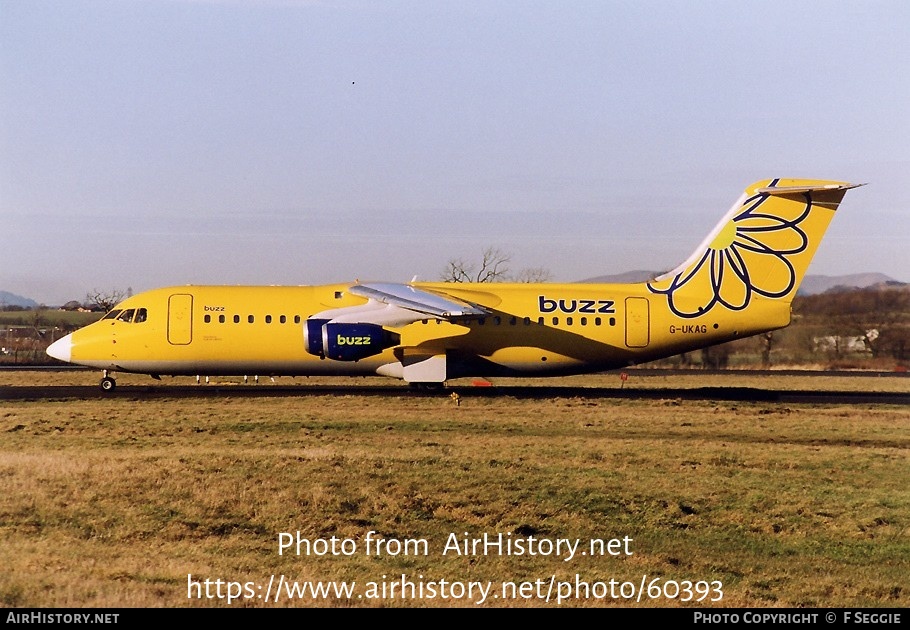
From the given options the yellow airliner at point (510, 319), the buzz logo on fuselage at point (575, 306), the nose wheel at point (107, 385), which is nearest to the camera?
the yellow airliner at point (510, 319)

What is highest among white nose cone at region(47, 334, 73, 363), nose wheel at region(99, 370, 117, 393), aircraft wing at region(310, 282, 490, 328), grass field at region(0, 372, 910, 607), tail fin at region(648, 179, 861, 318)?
tail fin at region(648, 179, 861, 318)

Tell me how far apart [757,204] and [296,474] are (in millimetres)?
19849

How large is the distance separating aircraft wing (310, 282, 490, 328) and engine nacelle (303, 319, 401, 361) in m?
0.48

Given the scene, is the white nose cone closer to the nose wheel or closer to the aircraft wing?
the nose wheel

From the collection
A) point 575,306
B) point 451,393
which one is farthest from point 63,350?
point 575,306

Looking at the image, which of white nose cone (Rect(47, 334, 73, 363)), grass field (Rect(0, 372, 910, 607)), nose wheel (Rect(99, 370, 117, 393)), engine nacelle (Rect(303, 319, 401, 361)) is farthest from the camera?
nose wheel (Rect(99, 370, 117, 393))

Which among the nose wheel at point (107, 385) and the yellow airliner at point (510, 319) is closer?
the yellow airliner at point (510, 319)

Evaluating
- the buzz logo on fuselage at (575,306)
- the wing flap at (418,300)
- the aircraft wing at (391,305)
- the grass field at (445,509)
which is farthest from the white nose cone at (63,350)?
the buzz logo on fuselage at (575,306)

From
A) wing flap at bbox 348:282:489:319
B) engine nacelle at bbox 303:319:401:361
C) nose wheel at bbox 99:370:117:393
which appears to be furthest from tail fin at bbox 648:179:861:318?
nose wheel at bbox 99:370:117:393

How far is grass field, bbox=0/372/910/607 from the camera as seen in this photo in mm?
11992

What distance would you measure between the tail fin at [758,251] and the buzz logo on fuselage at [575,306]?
2072 millimetres

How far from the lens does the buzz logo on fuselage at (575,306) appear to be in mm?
31797

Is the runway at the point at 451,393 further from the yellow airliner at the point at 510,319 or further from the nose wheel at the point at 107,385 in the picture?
the yellow airliner at the point at 510,319
